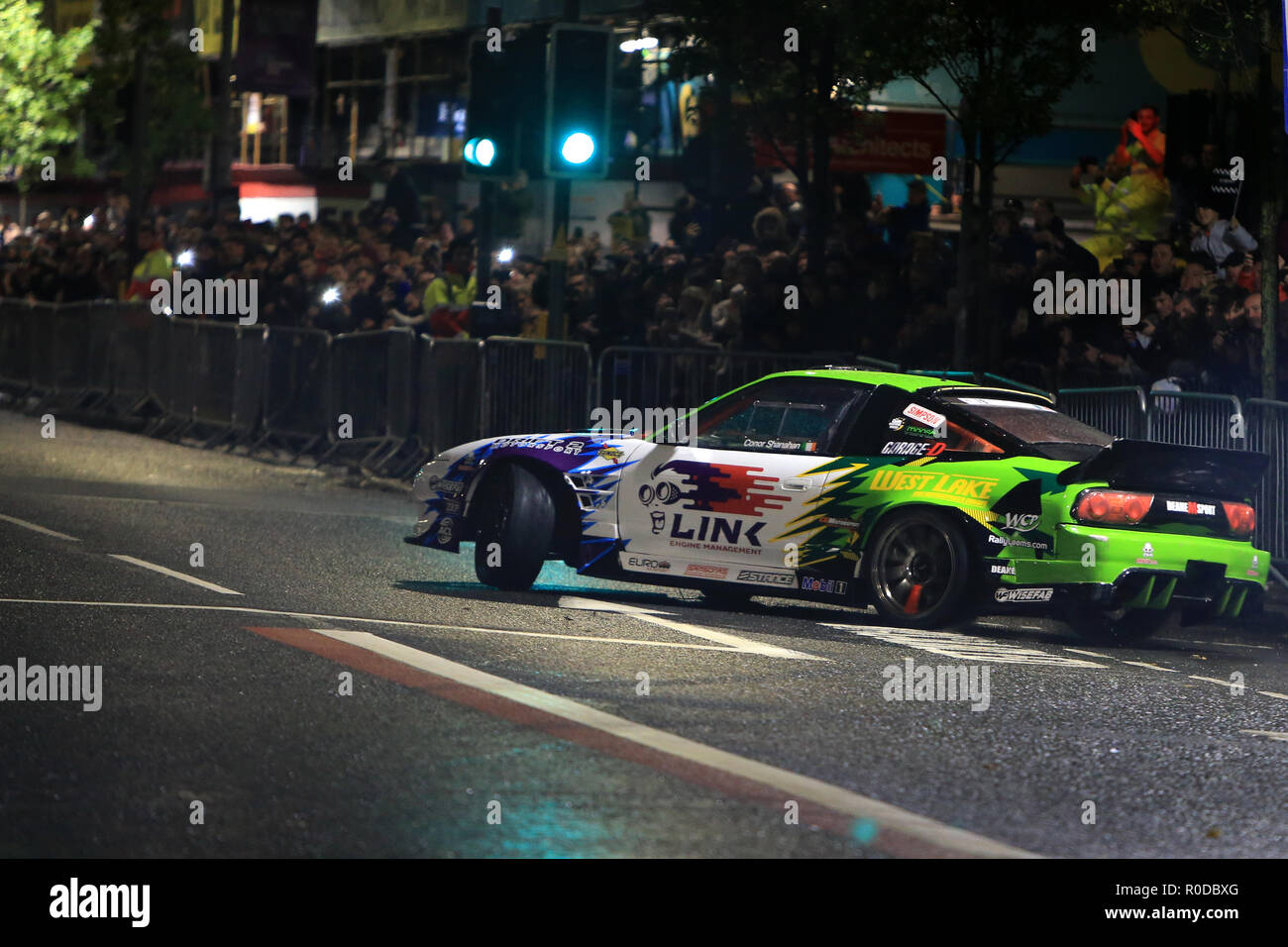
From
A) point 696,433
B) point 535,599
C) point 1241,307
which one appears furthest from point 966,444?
point 1241,307

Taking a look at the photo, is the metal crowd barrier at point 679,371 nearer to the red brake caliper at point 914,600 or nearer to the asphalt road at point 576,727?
the asphalt road at point 576,727

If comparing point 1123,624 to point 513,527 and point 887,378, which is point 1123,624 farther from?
point 513,527

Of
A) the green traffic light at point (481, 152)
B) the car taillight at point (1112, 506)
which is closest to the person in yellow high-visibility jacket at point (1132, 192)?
the green traffic light at point (481, 152)

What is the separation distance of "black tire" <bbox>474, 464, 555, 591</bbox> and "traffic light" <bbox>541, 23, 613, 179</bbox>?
5.43 meters

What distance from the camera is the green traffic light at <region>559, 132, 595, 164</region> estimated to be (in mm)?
16891

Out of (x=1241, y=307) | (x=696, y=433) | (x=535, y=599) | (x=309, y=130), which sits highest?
(x=309, y=130)

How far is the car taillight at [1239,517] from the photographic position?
10758 mm

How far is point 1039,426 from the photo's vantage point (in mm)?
11328

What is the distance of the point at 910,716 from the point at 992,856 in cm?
239

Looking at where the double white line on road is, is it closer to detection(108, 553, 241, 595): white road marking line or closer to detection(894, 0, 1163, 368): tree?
detection(108, 553, 241, 595): white road marking line

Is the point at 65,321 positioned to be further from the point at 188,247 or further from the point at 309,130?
the point at 309,130

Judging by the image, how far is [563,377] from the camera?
17.7 m

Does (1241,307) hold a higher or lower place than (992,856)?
higher

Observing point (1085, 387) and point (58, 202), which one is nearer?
point (1085, 387)
